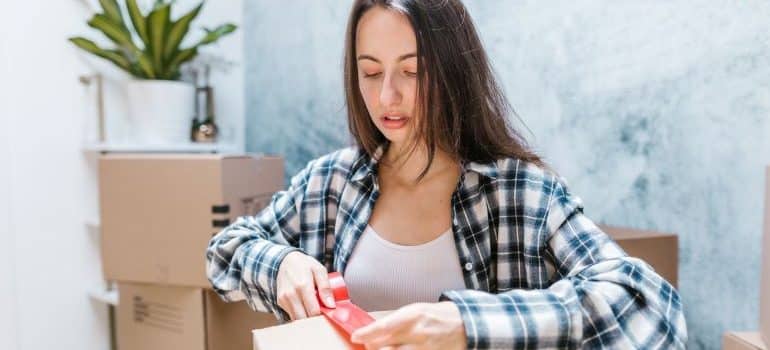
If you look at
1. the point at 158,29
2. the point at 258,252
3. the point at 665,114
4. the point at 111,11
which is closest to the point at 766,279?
the point at 665,114

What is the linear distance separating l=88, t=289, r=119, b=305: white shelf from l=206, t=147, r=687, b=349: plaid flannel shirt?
105cm

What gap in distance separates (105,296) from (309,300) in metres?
1.46

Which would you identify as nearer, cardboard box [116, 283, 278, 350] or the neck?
the neck

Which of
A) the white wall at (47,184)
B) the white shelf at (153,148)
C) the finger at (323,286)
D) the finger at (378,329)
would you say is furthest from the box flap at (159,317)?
the finger at (378,329)

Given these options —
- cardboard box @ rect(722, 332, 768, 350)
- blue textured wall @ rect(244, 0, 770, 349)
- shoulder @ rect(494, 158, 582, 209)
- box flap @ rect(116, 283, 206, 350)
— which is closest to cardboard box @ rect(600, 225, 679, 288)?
blue textured wall @ rect(244, 0, 770, 349)

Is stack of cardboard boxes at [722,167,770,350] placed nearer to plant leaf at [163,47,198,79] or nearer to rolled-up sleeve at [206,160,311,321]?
rolled-up sleeve at [206,160,311,321]

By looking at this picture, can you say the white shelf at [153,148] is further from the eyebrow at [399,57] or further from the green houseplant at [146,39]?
the eyebrow at [399,57]

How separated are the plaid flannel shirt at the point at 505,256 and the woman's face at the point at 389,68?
14 centimetres

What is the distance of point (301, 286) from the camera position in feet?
2.36

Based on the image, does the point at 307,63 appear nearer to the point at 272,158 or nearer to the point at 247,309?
the point at 272,158

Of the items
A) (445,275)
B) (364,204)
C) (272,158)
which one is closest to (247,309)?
(272,158)

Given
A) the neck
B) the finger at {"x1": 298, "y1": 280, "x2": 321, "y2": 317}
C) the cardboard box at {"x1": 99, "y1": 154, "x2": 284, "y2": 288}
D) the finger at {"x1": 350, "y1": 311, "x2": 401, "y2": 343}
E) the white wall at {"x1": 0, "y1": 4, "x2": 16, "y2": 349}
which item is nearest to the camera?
the finger at {"x1": 350, "y1": 311, "x2": 401, "y2": 343}

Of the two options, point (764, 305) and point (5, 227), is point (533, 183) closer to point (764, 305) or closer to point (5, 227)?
point (764, 305)

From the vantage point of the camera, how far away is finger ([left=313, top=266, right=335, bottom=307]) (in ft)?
2.26
